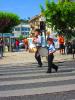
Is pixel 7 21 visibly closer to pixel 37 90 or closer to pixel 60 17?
pixel 60 17

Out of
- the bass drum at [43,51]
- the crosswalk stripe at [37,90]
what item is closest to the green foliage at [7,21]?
the bass drum at [43,51]

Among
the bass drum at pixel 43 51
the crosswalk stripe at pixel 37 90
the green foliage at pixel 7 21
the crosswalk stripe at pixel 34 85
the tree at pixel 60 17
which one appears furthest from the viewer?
the green foliage at pixel 7 21

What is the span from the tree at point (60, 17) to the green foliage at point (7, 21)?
46.3 metres

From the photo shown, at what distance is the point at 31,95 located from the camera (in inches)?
433

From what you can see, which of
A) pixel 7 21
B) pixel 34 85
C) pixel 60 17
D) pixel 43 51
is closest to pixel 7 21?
pixel 7 21

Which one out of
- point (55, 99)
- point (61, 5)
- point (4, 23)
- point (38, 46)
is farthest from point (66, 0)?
point (4, 23)

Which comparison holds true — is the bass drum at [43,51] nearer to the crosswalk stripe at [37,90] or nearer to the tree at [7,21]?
the crosswalk stripe at [37,90]

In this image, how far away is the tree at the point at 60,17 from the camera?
30047mm

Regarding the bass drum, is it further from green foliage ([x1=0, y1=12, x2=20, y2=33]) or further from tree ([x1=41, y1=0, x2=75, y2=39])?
green foliage ([x1=0, y1=12, x2=20, y2=33])

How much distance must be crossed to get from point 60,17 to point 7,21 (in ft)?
167

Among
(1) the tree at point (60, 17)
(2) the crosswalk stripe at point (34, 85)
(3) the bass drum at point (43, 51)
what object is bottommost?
(2) the crosswalk stripe at point (34, 85)

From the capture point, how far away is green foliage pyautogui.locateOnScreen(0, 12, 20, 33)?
77.7m

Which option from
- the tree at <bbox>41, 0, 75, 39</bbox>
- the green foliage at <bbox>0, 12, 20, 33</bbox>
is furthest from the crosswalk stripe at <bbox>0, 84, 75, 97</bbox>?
the green foliage at <bbox>0, 12, 20, 33</bbox>

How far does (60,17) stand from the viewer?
99.5 feet
